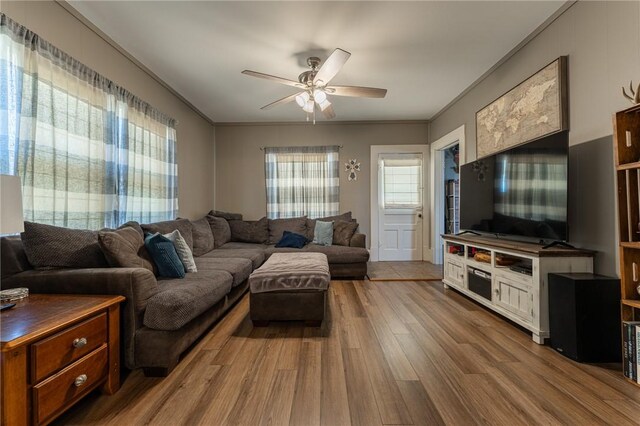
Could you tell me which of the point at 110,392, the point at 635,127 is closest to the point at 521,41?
the point at 635,127

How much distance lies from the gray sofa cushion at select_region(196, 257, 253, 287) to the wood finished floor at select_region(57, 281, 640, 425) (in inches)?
21.0

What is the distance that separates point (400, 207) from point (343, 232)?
4.60 ft

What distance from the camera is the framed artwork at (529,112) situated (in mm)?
2268

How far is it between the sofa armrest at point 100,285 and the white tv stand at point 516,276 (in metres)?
2.77

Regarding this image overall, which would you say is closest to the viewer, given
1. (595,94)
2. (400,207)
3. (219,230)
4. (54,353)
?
(54,353)

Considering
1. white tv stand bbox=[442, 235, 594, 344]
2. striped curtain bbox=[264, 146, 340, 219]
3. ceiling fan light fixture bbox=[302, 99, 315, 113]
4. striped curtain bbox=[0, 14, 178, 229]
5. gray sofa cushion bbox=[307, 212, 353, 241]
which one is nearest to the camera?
striped curtain bbox=[0, 14, 178, 229]

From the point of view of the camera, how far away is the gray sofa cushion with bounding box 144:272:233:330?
1.67 meters

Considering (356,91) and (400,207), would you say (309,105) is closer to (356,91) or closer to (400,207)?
(356,91)

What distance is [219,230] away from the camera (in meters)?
4.48

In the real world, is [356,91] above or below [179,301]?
above

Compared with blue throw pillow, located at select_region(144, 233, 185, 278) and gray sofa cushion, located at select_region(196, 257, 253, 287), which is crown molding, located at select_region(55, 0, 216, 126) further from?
gray sofa cushion, located at select_region(196, 257, 253, 287)

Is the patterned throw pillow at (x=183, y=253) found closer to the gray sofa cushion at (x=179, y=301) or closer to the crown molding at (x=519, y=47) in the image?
the gray sofa cushion at (x=179, y=301)

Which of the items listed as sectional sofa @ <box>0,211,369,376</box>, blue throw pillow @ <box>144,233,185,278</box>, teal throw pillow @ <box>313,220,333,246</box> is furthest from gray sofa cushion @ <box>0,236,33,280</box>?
teal throw pillow @ <box>313,220,333,246</box>

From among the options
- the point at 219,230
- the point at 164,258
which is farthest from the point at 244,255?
the point at 164,258
